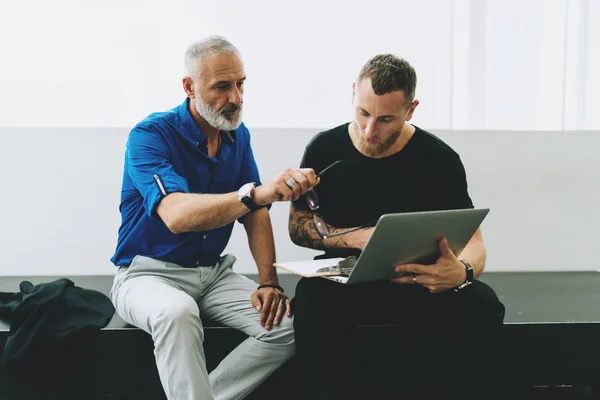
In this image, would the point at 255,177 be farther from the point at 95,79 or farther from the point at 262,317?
the point at 95,79

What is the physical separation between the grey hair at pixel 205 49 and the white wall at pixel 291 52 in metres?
0.77

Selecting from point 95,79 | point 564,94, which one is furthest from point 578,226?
point 95,79

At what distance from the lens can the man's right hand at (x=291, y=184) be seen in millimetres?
1817

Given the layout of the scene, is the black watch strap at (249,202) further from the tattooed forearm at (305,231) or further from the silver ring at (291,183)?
the tattooed forearm at (305,231)

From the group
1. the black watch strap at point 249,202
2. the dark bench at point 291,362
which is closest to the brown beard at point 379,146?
the black watch strap at point 249,202

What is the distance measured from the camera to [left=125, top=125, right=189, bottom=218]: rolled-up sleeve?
2.00 meters

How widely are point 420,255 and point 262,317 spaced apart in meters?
0.56

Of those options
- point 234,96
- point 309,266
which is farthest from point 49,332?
point 234,96

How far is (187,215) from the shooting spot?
194 cm

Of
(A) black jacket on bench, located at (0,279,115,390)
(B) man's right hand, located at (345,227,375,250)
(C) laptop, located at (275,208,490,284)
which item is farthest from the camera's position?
(B) man's right hand, located at (345,227,375,250)

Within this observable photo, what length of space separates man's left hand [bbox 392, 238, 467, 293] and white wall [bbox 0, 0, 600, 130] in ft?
4.21

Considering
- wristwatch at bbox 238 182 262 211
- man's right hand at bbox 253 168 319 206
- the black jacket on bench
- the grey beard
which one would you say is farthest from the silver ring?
the black jacket on bench

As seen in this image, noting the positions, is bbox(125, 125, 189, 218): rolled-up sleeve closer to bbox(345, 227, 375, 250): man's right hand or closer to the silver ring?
the silver ring

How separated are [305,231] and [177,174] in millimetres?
482
